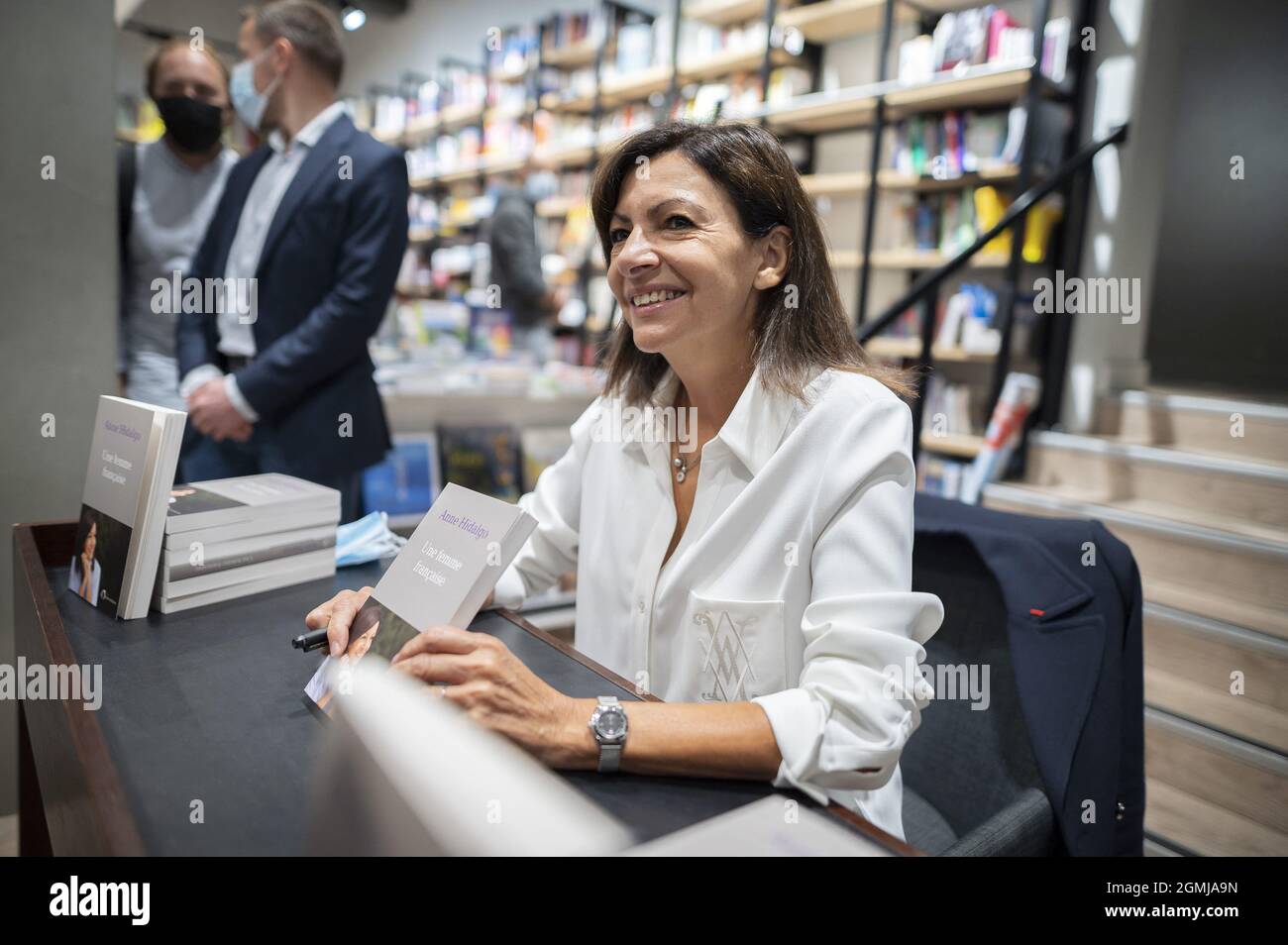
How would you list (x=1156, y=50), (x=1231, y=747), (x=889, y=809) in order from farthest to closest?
1. (x=1156, y=50)
2. (x=1231, y=747)
3. (x=889, y=809)

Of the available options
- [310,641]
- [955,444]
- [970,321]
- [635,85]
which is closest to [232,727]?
[310,641]

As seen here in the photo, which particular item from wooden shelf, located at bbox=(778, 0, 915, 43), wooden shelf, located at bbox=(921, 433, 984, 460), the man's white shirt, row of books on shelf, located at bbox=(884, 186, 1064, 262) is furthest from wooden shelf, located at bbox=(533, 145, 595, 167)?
the man's white shirt

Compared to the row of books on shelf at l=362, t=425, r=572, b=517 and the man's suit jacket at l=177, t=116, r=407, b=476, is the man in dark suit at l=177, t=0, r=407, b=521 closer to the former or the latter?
the man's suit jacket at l=177, t=116, r=407, b=476

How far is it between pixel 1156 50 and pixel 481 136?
5.23 m

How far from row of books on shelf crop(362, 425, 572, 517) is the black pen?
172 cm

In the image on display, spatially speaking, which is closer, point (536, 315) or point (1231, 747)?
point (1231, 747)

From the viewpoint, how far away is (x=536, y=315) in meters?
4.22

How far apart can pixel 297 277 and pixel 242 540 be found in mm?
1003

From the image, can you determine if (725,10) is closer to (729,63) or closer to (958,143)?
(729,63)

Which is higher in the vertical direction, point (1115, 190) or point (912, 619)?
point (1115, 190)

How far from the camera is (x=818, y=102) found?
4.84m
